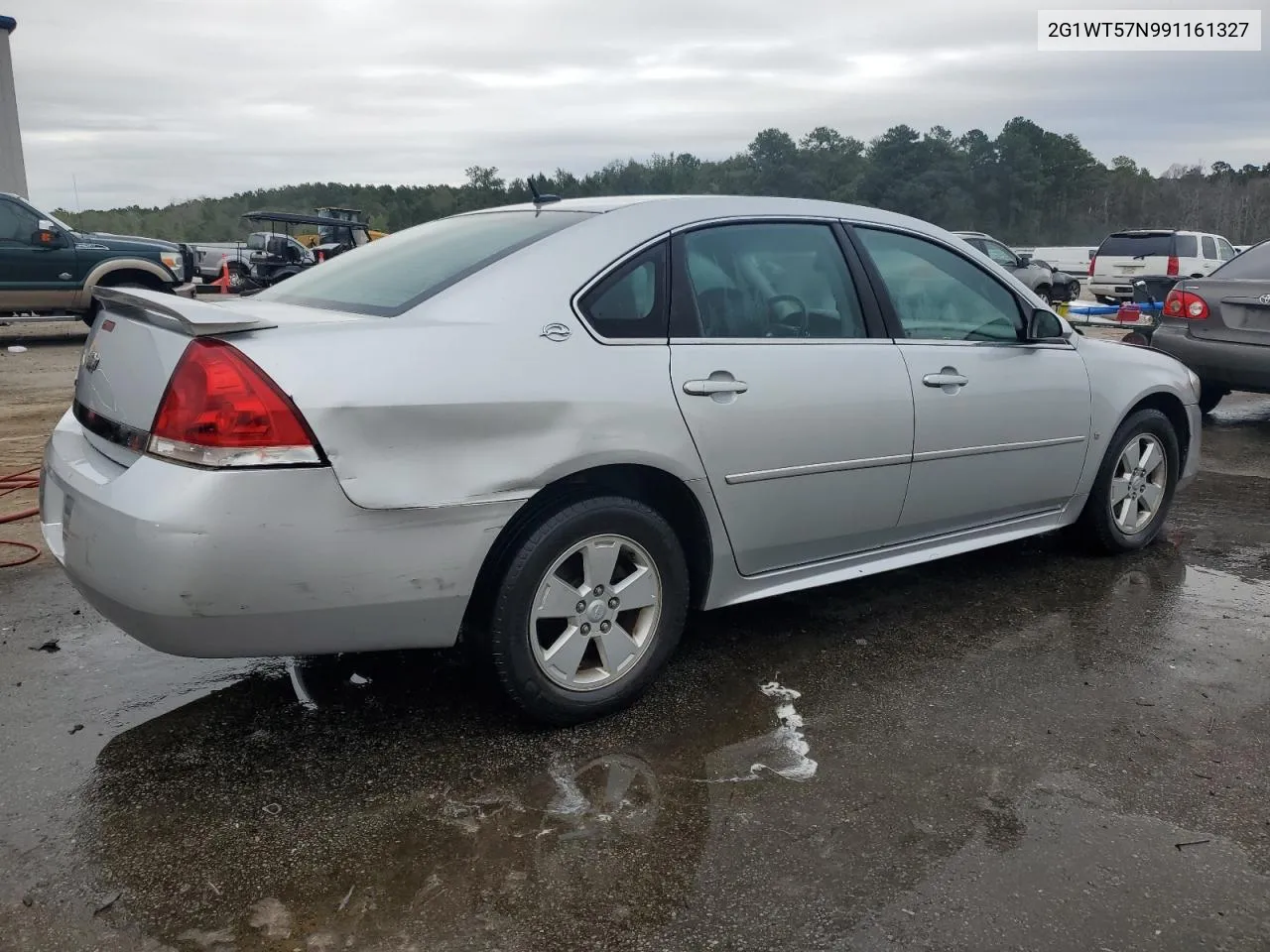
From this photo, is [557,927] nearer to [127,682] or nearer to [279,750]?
[279,750]

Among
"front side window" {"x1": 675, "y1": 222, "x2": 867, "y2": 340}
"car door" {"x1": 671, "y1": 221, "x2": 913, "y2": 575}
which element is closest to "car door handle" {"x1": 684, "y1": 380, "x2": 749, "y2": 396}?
"car door" {"x1": 671, "y1": 221, "x2": 913, "y2": 575}

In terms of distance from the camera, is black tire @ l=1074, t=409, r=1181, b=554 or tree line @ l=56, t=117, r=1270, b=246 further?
tree line @ l=56, t=117, r=1270, b=246

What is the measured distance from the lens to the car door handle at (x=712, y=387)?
119 inches

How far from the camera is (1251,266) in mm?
7723

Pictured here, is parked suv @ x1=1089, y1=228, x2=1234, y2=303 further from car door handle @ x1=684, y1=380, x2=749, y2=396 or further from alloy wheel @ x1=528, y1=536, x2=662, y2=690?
alloy wheel @ x1=528, y1=536, x2=662, y2=690

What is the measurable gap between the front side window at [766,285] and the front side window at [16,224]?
12.2 metres

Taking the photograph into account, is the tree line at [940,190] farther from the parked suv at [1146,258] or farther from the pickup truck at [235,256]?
the parked suv at [1146,258]

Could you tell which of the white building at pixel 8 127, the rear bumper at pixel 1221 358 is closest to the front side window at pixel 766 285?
the rear bumper at pixel 1221 358

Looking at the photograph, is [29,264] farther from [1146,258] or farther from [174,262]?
[1146,258]

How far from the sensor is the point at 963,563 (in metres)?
4.68

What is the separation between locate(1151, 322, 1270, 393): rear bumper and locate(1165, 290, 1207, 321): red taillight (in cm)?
9

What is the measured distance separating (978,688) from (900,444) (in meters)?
0.85

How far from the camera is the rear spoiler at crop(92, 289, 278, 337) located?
2.49 metres

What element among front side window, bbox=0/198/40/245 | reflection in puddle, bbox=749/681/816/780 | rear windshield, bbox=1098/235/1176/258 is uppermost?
front side window, bbox=0/198/40/245
